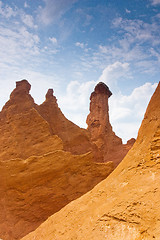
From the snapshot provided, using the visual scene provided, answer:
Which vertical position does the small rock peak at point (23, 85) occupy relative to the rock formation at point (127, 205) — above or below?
above

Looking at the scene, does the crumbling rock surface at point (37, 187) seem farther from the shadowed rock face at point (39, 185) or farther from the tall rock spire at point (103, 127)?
the tall rock spire at point (103, 127)

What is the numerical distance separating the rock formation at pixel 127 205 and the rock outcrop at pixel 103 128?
1633 centimetres

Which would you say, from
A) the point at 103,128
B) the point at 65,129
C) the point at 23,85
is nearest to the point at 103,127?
the point at 103,128

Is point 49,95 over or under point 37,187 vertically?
over

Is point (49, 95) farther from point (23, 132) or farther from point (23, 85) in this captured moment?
point (23, 132)

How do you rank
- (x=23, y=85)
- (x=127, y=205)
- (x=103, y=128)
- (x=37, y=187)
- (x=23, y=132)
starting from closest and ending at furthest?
(x=127, y=205) → (x=37, y=187) → (x=23, y=132) → (x=23, y=85) → (x=103, y=128)

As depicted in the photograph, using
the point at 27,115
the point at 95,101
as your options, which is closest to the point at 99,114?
the point at 95,101

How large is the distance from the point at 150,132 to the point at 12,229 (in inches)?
280

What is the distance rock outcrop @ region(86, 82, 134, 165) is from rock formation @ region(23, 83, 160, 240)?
16327 mm

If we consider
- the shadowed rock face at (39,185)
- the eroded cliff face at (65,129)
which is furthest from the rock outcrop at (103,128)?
the shadowed rock face at (39,185)

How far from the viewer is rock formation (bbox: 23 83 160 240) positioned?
9.86 feet

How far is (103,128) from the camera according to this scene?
22688mm

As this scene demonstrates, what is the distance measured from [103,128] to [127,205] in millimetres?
19405

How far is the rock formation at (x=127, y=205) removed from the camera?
3.00 m
